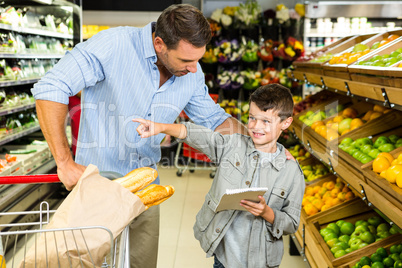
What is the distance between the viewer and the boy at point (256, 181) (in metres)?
1.97

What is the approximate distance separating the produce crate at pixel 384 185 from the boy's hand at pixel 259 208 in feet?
1.96

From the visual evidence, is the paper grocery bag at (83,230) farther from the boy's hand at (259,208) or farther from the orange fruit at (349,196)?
the orange fruit at (349,196)

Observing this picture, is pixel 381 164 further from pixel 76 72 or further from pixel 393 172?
pixel 76 72

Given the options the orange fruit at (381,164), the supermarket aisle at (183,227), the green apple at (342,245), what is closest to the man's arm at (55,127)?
the orange fruit at (381,164)

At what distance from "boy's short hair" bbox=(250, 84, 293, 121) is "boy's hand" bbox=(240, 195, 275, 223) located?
0.41m

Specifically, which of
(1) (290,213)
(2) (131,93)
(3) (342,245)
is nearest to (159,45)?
(2) (131,93)

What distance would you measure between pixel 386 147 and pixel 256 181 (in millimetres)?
1101

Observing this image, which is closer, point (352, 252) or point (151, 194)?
point (151, 194)

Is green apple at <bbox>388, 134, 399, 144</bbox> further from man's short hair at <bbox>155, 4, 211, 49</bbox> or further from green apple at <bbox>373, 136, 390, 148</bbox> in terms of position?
man's short hair at <bbox>155, 4, 211, 49</bbox>

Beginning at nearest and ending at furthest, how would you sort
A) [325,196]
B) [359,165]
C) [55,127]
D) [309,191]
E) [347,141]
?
[55,127]
[359,165]
[347,141]
[325,196]
[309,191]

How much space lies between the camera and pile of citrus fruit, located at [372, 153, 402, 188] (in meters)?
2.10

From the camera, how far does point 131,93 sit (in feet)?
6.85

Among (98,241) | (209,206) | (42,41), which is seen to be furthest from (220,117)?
(42,41)

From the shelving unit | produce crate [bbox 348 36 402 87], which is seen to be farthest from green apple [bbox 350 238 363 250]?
the shelving unit
